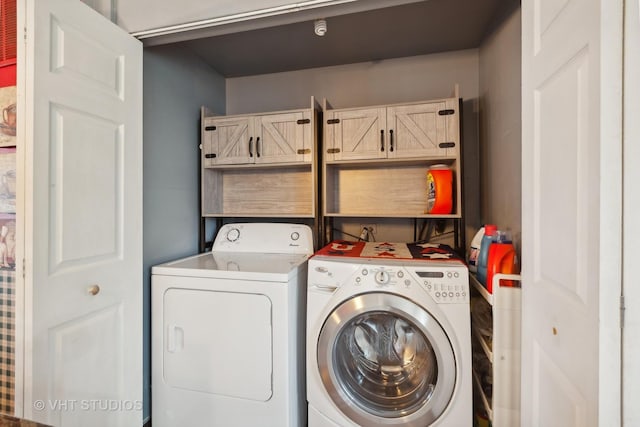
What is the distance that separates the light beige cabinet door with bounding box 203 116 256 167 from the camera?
2.11 meters

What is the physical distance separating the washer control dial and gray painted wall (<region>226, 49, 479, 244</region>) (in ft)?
2.60

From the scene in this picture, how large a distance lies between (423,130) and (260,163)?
1124mm

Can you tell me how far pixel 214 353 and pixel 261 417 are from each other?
1.28 ft

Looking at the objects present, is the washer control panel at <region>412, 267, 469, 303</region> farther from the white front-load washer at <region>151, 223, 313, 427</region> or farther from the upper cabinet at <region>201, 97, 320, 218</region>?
the upper cabinet at <region>201, 97, 320, 218</region>

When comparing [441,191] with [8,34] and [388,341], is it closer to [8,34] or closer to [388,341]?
[388,341]

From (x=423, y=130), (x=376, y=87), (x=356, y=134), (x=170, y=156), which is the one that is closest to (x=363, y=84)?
(x=376, y=87)

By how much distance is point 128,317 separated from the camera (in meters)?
1.45

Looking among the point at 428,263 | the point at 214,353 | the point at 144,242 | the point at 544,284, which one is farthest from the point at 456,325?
the point at 144,242

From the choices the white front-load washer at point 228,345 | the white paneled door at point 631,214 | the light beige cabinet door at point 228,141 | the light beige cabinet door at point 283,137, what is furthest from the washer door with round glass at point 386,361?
the light beige cabinet door at point 228,141

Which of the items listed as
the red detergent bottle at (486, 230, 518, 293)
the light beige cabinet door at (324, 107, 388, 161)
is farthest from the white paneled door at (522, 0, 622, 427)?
Answer: the light beige cabinet door at (324, 107, 388, 161)

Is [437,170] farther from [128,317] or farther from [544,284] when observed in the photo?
[128,317]

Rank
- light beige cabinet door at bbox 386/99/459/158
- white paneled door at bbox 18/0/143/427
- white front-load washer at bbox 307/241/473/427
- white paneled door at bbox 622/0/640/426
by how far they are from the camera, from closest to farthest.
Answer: white paneled door at bbox 622/0/640/426, white paneled door at bbox 18/0/143/427, white front-load washer at bbox 307/241/473/427, light beige cabinet door at bbox 386/99/459/158

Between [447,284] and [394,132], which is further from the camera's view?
[394,132]

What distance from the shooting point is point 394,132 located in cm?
Result: 193
